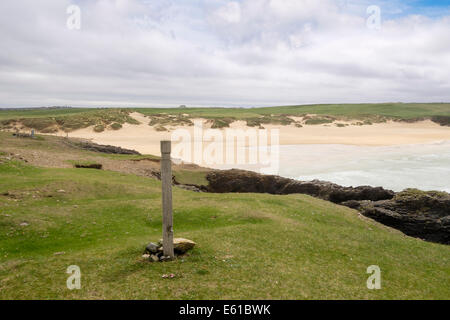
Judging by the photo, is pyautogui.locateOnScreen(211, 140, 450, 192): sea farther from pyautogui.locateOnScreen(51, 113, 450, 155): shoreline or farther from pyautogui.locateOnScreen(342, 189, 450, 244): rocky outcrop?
pyautogui.locateOnScreen(342, 189, 450, 244): rocky outcrop

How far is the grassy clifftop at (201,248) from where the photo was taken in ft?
46.8

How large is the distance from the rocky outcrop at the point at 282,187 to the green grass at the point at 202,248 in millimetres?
8444

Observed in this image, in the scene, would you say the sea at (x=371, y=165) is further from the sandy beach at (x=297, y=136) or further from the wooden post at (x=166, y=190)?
the wooden post at (x=166, y=190)

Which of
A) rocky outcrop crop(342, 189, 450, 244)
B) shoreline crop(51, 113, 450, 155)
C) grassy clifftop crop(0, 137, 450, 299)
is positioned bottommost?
rocky outcrop crop(342, 189, 450, 244)

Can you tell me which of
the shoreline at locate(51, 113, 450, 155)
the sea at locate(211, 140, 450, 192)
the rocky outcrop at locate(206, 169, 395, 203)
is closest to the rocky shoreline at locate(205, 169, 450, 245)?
the rocky outcrop at locate(206, 169, 395, 203)

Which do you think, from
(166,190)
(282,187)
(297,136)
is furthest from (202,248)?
(297,136)

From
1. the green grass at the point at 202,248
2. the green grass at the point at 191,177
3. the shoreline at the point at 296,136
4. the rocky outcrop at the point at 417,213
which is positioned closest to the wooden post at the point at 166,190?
A: the green grass at the point at 202,248

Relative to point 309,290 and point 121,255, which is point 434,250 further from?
point 121,255

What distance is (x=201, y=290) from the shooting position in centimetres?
1383

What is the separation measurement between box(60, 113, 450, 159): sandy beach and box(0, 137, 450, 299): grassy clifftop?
47.4 meters

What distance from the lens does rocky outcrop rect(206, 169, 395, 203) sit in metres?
39.3

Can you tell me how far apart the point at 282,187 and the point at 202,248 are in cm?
3059

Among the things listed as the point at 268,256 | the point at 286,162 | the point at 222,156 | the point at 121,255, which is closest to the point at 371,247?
the point at 268,256

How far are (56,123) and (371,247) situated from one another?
105422 mm
